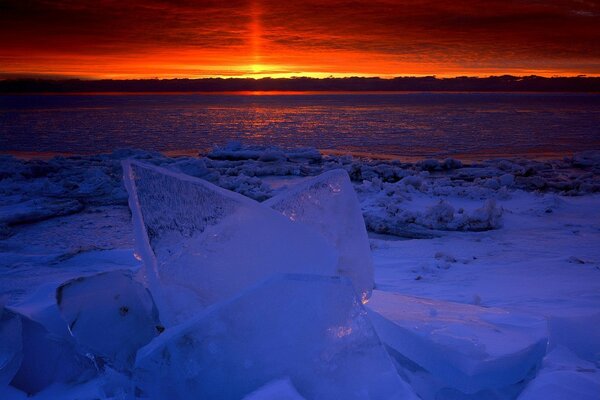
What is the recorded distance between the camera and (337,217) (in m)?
1.80

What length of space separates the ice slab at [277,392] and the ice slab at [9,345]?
34.9 inches

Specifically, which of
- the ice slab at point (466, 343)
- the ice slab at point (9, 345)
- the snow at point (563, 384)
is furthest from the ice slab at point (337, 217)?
the ice slab at point (9, 345)

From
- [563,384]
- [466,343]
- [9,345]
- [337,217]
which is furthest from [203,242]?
[563,384]

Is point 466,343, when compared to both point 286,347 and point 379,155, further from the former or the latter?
point 379,155

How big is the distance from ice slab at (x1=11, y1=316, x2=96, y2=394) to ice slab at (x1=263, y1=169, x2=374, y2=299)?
2.68 ft

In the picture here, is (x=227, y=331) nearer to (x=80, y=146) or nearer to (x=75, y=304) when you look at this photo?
(x=75, y=304)

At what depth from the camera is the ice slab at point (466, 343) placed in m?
1.41

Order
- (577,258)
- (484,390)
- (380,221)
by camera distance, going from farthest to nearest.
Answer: (380,221) → (577,258) → (484,390)

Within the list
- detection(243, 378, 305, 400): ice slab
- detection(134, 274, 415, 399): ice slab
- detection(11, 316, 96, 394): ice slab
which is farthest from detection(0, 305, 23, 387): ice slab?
detection(243, 378, 305, 400): ice slab

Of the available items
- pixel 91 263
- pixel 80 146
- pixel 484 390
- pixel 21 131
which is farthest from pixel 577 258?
pixel 21 131

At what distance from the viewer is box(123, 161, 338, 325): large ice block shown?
1.46 m

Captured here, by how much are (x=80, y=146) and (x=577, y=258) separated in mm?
10394

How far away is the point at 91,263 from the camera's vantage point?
10.5 feet

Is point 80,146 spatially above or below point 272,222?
below
